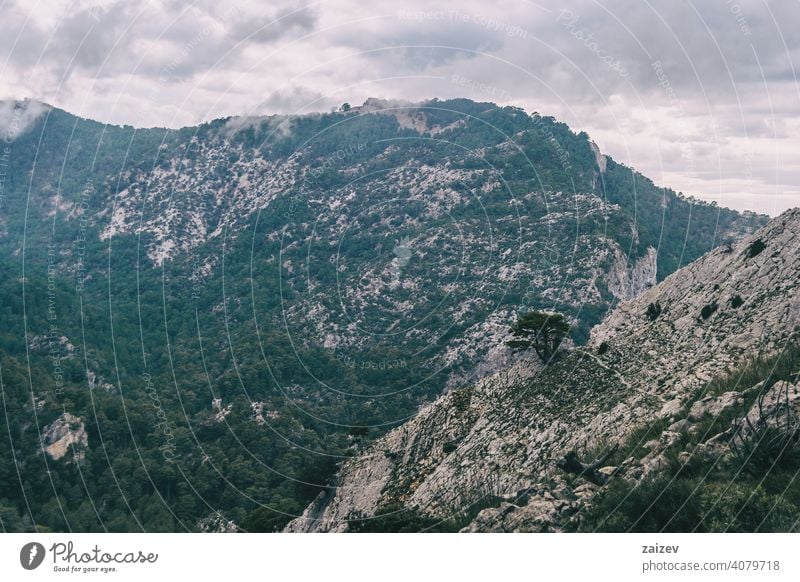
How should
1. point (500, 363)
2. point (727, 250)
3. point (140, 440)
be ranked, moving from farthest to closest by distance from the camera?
point (500, 363) < point (140, 440) < point (727, 250)

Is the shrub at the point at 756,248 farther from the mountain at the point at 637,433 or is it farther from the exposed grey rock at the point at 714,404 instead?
the exposed grey rock at the point at 714,404

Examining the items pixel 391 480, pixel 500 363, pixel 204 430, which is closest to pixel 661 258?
pixel 500 363

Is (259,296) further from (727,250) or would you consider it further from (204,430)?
(727,250)

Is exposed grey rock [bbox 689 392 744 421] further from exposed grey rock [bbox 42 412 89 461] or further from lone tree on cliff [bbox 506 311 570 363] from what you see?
exposed grey rock [bbox 42 412 89 461]

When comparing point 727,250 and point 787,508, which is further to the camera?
point 727,250

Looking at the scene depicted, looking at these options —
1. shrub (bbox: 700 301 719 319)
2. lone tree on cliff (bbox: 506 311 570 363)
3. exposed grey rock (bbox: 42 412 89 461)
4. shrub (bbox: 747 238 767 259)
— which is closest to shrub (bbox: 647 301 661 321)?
shrub (bbox: 700 301 719 319)

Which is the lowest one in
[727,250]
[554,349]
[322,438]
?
[322,438]

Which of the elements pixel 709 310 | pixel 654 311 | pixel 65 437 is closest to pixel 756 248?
pixel 709 310

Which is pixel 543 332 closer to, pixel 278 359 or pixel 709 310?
pixel 709 310
